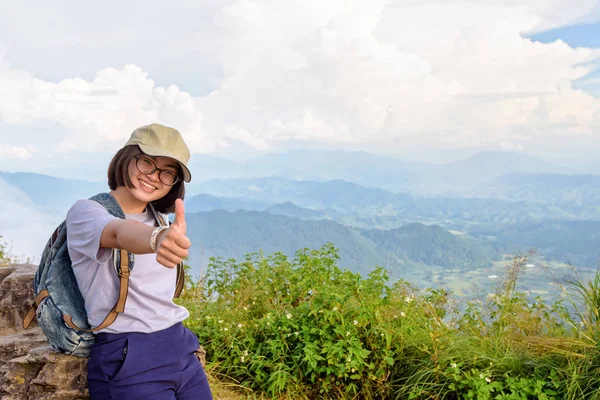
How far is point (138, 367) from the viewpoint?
2217 millimetres

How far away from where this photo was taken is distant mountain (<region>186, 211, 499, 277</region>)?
148500 millimetres

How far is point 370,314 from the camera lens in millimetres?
4004

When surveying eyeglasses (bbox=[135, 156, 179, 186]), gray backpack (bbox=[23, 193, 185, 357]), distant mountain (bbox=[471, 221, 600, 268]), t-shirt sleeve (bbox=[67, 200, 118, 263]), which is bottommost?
distant mountain (bbox=[471, 221, 600, 268])

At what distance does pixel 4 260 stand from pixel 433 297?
581 cm

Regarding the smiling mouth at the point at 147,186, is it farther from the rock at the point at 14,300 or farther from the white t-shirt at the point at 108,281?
the rock at the point at 14,300

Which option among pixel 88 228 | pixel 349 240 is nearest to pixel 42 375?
pixel 88 228

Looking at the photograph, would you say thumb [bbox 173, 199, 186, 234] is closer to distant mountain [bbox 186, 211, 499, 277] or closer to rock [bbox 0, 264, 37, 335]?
rock [bbox 0, 264, 37, 335]

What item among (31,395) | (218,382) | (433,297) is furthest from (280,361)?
(31,395)

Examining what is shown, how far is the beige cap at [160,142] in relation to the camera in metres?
2.25

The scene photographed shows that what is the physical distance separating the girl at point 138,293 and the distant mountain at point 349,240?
426 ft

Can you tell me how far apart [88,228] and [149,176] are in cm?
41

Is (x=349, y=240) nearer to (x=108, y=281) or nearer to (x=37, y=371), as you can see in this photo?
(x=37, y=371)

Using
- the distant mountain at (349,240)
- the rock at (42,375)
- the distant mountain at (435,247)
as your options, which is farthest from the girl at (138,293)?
the distant mountain at (435,247)


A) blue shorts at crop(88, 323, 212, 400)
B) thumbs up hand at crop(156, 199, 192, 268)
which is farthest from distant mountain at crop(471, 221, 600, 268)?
thumbs up hand at crop(156, 199, 192, 268)
